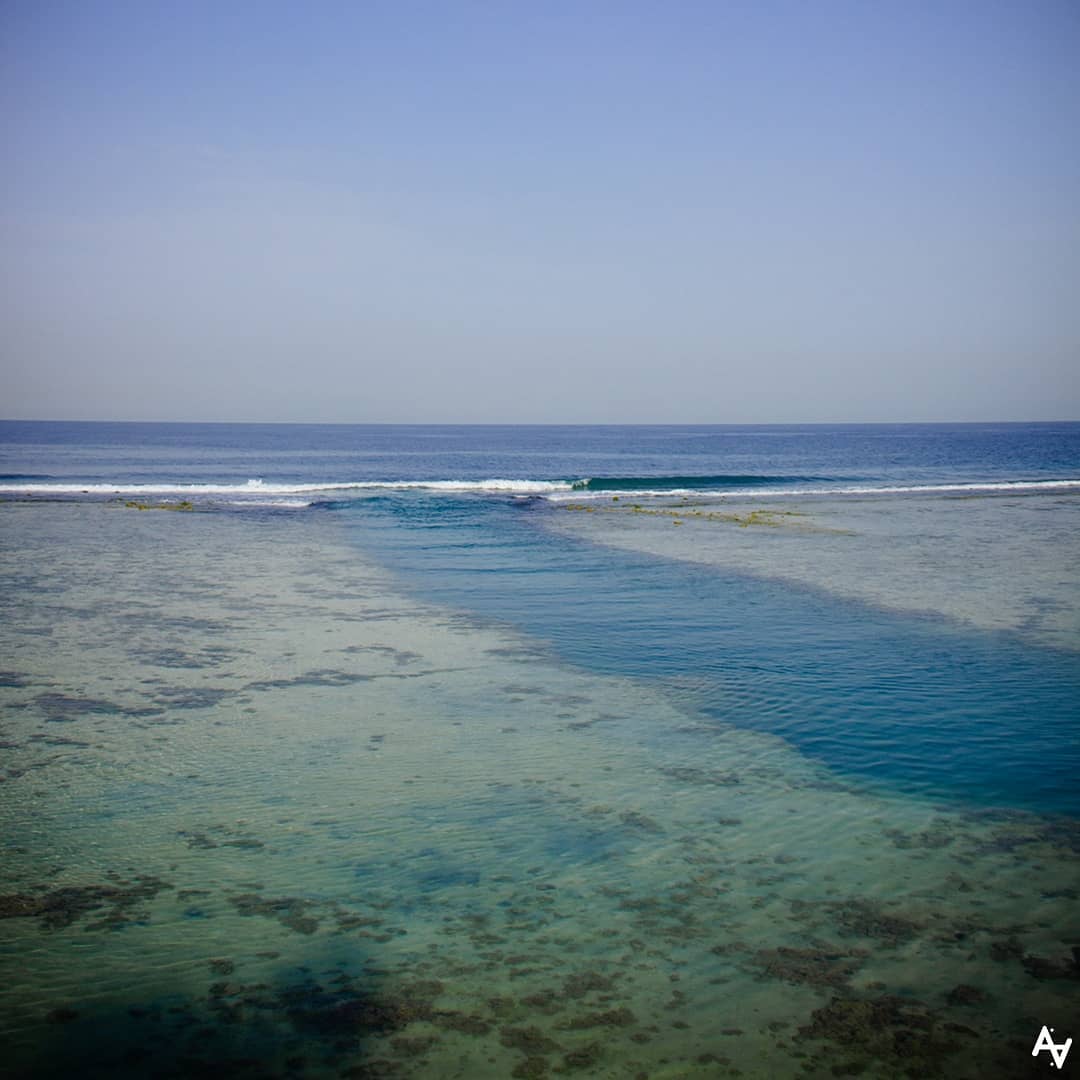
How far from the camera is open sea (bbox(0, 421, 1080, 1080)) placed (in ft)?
13.5

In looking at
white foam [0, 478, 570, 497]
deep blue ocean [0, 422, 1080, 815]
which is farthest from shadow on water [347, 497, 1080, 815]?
white foam [0, 478, 570, 497]

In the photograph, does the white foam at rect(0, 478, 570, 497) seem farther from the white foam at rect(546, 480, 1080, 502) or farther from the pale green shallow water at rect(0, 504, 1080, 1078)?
the pale green shallow water at rect(0, 504, 1080, 1078)

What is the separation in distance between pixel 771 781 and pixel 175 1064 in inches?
191

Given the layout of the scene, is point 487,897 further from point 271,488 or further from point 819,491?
point 819,491

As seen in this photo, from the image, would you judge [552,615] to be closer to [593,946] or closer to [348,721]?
[348,721]

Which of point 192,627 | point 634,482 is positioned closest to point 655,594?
point 192,627

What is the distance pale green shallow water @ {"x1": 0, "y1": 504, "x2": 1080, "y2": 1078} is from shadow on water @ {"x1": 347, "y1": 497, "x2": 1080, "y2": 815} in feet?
2.48

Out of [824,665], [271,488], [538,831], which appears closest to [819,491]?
[271,488]

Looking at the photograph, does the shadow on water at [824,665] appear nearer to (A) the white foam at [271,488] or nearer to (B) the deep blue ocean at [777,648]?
(B) the deep blue ocean at [777,648]

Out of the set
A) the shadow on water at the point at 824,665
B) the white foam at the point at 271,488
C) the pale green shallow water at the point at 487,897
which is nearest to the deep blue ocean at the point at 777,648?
the shadow on water at the point at 824,665

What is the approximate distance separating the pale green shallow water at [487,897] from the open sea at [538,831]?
24mm

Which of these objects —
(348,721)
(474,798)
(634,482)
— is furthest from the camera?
(634,482)

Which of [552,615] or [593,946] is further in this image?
[552,615]

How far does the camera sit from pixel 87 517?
29.6 m
